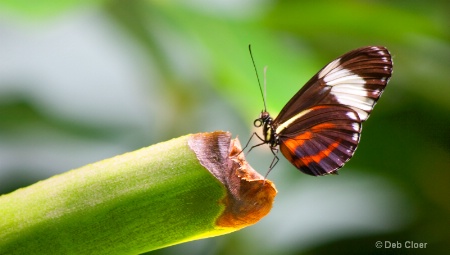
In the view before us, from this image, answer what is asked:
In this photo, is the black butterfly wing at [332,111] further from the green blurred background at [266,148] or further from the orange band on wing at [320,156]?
the green blurred background at [266,148]

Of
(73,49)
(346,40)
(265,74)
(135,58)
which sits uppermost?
(73,49)

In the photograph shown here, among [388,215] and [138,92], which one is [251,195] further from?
[138,92]

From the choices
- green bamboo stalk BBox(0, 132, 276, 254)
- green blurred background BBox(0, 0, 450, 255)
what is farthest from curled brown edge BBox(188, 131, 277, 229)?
green blurred background BBox(0, 0, 450, 255)

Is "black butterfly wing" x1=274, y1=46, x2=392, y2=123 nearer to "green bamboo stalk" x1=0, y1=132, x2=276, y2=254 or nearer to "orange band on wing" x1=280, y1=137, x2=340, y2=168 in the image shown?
"orange band on wing" x1=280, y1=137, x2=340, y2=168

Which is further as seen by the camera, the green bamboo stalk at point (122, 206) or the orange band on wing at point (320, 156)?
the orange band on wing at point (320, 156)

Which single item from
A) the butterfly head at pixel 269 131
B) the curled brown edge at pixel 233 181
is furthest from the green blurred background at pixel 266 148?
the curled brown edge at pixel 233 181

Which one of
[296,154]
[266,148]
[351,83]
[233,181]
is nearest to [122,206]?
[233,181]

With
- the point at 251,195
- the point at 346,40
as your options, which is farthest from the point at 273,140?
the point at 346,40
